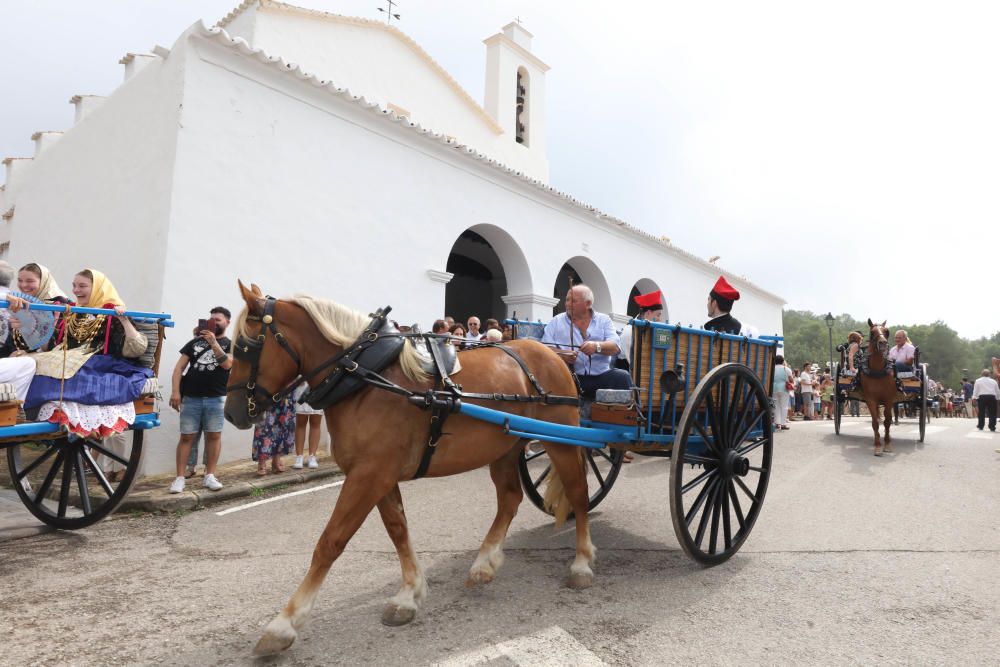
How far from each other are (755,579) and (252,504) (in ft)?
14.7

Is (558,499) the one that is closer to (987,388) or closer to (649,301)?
(649,301)

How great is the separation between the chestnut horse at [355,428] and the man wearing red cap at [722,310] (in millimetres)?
2393

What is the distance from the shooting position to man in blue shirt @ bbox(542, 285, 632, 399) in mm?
3900

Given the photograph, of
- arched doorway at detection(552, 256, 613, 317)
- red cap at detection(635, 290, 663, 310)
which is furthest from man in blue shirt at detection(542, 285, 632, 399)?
arched doorway at detection(552, 256, 613, 317)

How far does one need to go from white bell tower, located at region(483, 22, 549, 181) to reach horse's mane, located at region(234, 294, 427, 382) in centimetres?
1418

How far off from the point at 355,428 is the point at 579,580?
1.63 m

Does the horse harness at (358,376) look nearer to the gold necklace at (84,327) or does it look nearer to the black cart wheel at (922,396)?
the gold necklace at (84,327)

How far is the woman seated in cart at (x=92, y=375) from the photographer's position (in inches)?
151

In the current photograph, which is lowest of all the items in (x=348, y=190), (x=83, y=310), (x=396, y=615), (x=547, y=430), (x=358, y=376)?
(x=396, y=615)

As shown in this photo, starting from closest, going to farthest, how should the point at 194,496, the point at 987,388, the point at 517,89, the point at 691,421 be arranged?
the point at 691,421 < the point at 194,496 < the point at 987,388 < the point at 517,89

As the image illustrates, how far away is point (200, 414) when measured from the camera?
5852 millimetres

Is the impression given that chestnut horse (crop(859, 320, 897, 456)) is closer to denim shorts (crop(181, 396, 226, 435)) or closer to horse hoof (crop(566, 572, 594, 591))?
horse hoof (crop(566, 572, 594, 591))

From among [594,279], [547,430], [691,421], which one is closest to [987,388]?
[594,279]

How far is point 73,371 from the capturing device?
3873 mm
